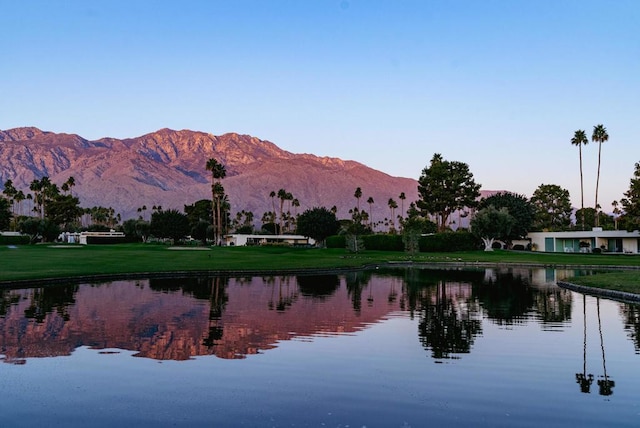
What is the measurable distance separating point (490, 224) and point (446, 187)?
32.1m

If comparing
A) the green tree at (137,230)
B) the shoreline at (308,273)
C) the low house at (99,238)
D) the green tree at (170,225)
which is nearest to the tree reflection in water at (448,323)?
the shoreline at (308,273)

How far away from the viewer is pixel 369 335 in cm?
1900

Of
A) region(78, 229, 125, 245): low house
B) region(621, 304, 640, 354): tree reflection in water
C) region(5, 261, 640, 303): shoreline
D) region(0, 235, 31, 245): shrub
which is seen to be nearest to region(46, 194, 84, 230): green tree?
region(78, 229, 125, 245): low house

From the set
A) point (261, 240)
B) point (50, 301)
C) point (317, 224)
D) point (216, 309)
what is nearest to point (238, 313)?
point (216, 309)

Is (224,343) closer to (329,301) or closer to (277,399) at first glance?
(277,399)

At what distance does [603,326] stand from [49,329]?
1939 centimetres

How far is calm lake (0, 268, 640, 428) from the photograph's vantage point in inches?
410

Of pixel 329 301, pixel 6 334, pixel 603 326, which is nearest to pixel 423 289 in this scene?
pixel 329 301

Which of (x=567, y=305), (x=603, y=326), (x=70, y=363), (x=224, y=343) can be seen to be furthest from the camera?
(x=567, y=305)

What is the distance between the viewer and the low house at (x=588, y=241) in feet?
313

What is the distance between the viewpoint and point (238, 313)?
23719 millimetres

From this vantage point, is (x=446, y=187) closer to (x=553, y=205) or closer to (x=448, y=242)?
(x=448, y=242)

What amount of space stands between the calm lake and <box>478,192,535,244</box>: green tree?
80.2 meters

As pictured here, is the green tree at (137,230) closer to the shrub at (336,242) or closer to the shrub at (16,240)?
the shrub at (16,240)
